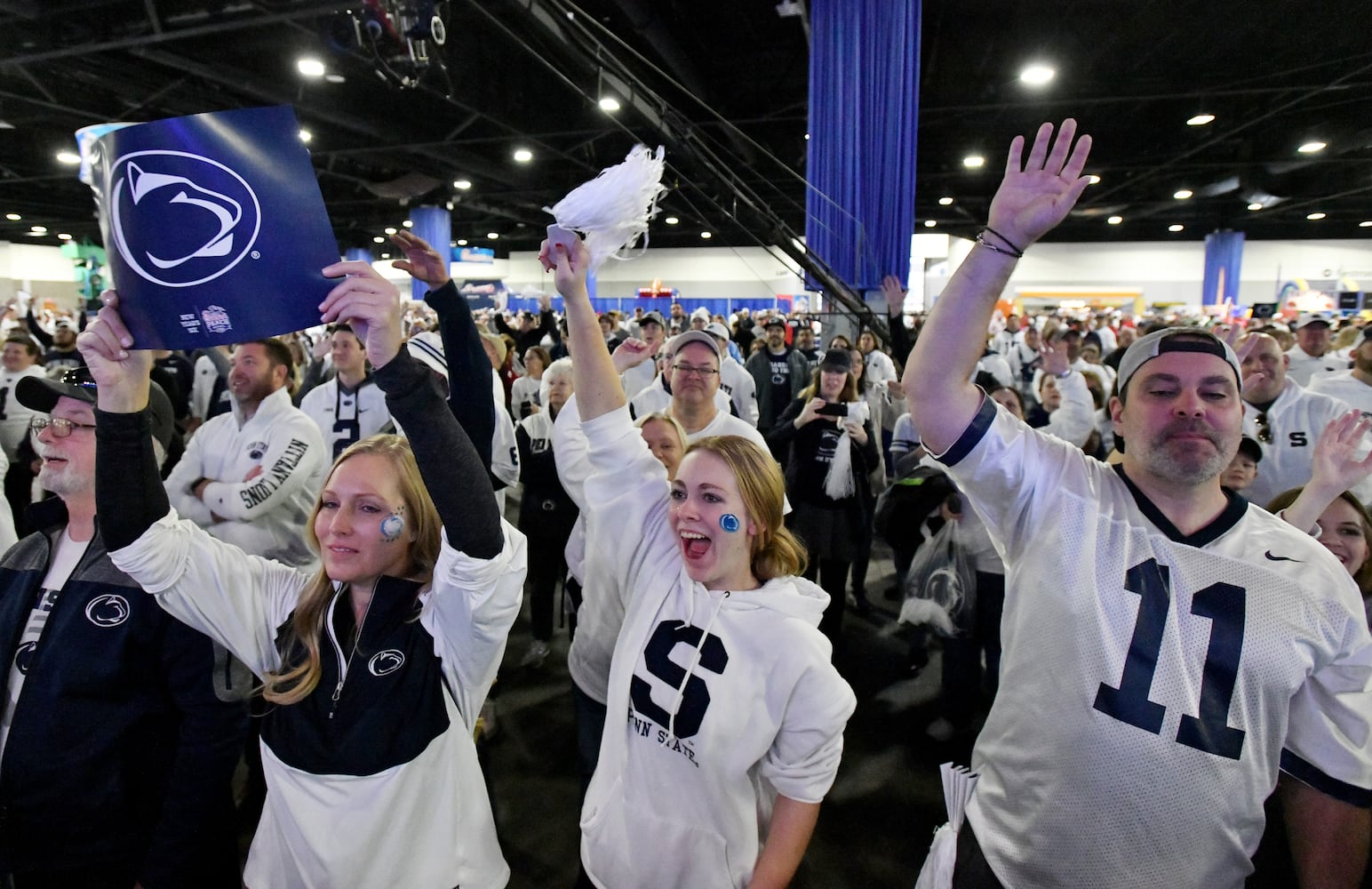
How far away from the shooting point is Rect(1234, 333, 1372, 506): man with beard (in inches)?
123

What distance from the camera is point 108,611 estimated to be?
1486 mm

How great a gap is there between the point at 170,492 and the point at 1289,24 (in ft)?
36.8

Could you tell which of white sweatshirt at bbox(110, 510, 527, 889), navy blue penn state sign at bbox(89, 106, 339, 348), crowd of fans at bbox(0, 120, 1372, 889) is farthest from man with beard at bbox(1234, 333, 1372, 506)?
navy blue penn state sign at bbox(89, 106, 339, 348)

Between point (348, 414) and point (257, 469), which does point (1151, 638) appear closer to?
point (257, 469)

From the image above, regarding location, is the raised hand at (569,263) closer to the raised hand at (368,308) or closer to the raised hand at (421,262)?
the raised hand at (421,262)

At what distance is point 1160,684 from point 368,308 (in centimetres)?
151

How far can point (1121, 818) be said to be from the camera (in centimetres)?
126

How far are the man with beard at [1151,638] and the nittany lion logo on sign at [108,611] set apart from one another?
1.70 metres

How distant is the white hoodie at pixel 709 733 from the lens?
1.33m

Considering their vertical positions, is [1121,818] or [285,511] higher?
[285,511]

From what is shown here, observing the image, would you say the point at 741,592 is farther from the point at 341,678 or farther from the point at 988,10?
the point at 988,10

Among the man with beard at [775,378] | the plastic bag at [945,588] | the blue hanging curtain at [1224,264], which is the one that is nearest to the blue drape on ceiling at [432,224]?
the man with beard at [775,378]

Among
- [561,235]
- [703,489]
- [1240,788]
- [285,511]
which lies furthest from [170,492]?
[1240,788]

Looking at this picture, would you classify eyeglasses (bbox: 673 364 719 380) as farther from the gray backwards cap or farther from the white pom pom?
the gray backwards cap
